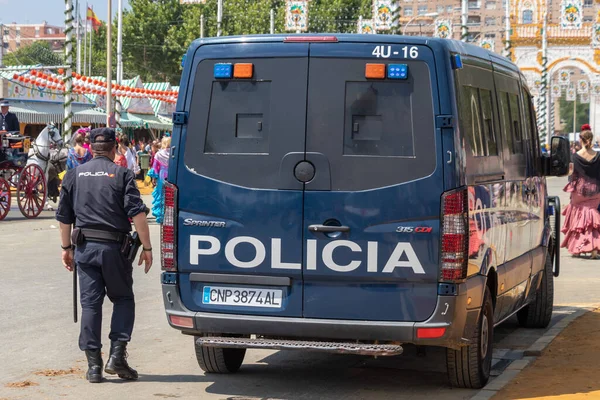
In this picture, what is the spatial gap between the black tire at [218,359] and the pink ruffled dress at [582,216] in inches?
397

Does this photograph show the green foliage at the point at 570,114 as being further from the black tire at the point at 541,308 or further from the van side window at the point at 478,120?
the van side window at the point at 478,120

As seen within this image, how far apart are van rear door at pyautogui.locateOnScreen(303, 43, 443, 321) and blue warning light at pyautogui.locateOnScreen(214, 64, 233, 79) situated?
49cm

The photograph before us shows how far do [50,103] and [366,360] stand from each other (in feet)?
133

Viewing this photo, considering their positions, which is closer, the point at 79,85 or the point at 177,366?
the point at 177,366

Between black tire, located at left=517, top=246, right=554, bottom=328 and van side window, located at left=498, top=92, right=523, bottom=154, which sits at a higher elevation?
van side window, located at left=498, top=92, right=523, bottom=154

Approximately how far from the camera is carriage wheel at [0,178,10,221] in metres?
22.0

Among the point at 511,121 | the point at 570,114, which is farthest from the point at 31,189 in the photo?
the point at 570,114

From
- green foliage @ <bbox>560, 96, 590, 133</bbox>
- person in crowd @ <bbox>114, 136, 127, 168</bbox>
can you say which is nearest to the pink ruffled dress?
person in crowd @ <bbox>114, 136, 127, 168</bbox>

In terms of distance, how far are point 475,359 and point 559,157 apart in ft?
10.6

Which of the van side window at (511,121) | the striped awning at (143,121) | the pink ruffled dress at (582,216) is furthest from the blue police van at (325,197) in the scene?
the striped awning at (143,121)

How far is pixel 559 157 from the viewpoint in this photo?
10211 mm

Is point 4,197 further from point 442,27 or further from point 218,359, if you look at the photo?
point 442,27

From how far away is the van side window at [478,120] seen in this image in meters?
7.34

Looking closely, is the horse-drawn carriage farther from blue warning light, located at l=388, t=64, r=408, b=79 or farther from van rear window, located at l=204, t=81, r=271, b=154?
blue warning light, located at l=388, t=64, r=408, b=79
